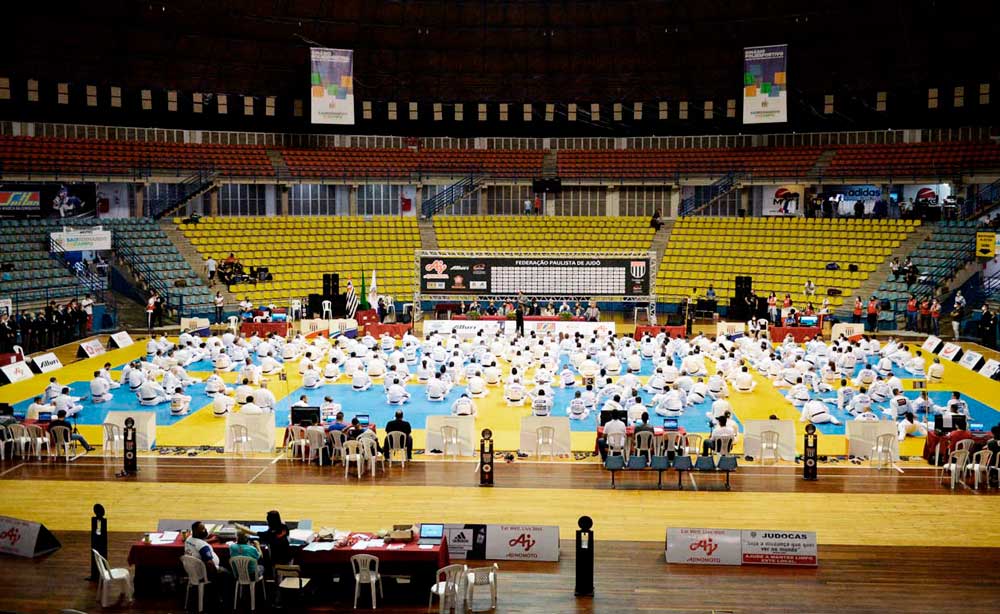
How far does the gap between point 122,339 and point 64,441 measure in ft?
59.7

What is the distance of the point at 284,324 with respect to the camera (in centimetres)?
4556

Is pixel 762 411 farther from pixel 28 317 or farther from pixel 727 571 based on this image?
pixel 28 317

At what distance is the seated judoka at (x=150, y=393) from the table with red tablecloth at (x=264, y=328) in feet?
40.9

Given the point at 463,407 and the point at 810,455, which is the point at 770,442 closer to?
the point at 810,455

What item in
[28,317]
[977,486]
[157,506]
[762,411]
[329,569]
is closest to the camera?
[329,569]

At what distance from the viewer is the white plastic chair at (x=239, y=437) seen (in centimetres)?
2523

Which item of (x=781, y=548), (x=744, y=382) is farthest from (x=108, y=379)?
(x=781, y=548)

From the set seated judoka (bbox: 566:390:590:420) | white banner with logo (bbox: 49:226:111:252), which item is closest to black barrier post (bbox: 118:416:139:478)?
seated judoka (bbox: 566:390:590:420)

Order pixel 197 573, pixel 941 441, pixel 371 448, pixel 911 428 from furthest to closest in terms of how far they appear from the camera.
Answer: pixel 911 428
pixel 941 441
pixel 371 448
pixel 197 573

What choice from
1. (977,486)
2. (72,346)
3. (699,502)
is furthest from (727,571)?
(72,346)

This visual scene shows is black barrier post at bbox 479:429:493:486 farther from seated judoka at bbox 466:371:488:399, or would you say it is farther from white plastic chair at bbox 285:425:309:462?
seated judoka at bbox 466:371:488:399

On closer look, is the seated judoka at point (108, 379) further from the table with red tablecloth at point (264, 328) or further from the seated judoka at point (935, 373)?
the seated judoka at point (935, 373)

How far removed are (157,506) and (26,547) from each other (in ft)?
10.4

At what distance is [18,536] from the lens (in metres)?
18.0
